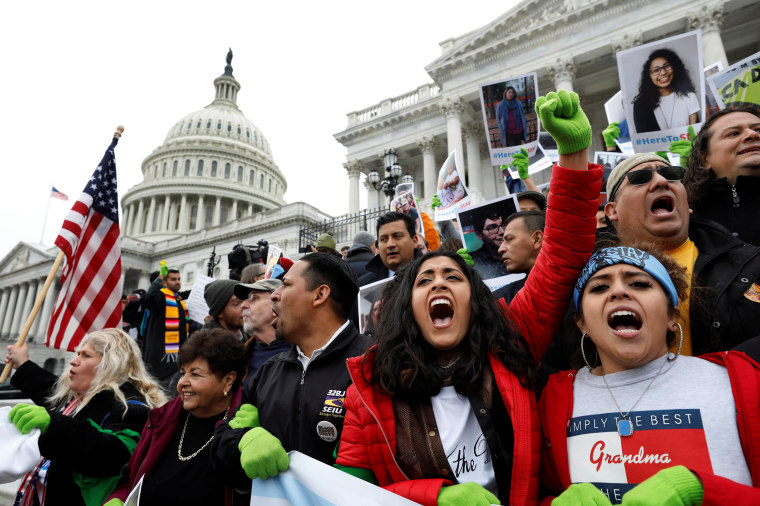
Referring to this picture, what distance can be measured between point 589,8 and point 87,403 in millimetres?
26726

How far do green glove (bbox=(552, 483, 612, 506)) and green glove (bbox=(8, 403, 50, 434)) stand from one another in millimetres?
3094

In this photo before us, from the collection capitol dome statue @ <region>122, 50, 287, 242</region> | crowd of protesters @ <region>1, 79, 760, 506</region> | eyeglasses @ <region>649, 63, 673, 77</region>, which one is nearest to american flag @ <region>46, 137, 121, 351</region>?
crowd of protesters @ <region>1, 79, 760, 506</region>

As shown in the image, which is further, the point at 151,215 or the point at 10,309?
the point at 151,215

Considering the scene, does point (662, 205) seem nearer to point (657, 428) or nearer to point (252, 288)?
point (657, 428)

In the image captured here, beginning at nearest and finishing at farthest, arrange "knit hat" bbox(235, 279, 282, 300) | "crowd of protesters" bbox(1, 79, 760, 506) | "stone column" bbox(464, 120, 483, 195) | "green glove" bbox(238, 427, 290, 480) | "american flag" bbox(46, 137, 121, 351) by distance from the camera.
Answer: "crowd of protesters" bbox(1, 79, 760, 506) → "green glove" bbox(238, 427, 290, 480) → "knit hat" bbox(235, 279, 282, 300) → "american flag" bbox(46, 137, 121, 351) → "stone column" bbox(464, 120, 483, 195)

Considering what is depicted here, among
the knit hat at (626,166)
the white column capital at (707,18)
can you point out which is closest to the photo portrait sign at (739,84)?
the knit hat at (626,166)

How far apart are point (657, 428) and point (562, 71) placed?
25.5 meters

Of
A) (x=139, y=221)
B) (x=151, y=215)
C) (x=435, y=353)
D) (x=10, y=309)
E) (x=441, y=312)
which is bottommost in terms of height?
(x=435, y=353)

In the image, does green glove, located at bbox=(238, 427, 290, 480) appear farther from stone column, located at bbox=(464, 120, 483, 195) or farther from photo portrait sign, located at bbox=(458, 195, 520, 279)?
stone column, located at bbox=(464, 120, 483, 195)

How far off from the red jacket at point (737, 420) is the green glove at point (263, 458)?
46.5 inches

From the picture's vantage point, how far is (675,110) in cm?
500

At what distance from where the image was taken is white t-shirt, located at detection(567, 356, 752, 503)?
163 cm

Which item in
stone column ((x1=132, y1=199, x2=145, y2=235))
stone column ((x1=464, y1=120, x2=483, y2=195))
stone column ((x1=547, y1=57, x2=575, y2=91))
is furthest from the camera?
stone column ((x1=132, y1=199, x2=145, y2=235))

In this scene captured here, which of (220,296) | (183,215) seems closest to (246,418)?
(220,296)
